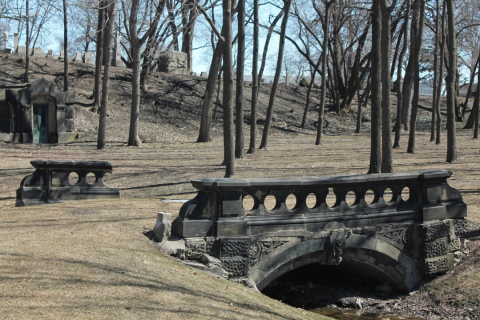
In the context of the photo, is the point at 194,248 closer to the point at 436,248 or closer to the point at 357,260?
the point at 357,260

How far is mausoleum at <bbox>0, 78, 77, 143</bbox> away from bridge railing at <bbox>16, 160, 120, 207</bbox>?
1920 centimetres

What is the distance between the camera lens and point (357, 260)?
10.2 meters

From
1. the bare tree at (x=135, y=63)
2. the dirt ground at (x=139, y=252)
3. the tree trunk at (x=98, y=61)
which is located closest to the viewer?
the dirt ground at (x=139, y=252)

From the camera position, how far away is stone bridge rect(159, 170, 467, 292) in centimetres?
863

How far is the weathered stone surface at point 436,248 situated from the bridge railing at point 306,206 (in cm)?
47

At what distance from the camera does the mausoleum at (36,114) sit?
30.6 m

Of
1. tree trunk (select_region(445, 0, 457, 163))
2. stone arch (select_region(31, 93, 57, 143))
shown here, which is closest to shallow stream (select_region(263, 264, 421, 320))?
tree trunk (select_region(445, 0, 457, 163))

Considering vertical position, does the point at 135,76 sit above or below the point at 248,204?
above

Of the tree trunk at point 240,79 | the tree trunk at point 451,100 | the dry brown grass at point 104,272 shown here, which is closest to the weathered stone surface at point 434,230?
the dry brown grass at point 104,272

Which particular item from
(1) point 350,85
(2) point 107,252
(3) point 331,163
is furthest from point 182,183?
(1) point 350,85

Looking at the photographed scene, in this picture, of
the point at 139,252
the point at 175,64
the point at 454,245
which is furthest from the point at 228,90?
the point at 175,64

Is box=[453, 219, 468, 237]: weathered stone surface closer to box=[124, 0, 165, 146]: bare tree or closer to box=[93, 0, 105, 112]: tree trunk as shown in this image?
box=[124, 0, 165, 146]: bare tree

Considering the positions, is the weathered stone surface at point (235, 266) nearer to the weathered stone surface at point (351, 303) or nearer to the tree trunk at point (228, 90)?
the weathered stone surface at point (351, 303)

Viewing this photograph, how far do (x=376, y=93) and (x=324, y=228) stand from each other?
21.5 ft
